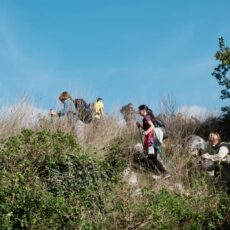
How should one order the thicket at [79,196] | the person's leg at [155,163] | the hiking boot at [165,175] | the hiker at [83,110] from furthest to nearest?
1. the hiker at [83,110]
2. the person's leg at [155,163]
3. the hiking boot at [165,175]
4. the thicket at [79,196]

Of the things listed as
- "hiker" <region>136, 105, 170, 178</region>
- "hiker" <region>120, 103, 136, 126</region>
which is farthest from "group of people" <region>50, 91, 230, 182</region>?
"hiker" <region>120, 103, 136, 126</region>

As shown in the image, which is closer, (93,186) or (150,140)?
(93,186)

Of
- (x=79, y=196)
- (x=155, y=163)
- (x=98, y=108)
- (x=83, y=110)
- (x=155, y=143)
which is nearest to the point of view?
(x=79, y=196)

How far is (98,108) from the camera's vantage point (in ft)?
45.0

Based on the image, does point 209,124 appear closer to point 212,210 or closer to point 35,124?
point 35,124

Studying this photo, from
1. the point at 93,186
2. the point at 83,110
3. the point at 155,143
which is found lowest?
the point at 93,186

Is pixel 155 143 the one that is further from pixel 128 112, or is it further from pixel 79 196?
pixel 79 196

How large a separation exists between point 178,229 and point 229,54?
7.21 meters

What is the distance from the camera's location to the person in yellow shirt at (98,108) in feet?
44.7

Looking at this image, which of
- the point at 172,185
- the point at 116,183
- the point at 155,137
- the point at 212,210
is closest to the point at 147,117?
the point at 155,137

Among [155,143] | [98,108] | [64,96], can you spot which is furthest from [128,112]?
[155,143]

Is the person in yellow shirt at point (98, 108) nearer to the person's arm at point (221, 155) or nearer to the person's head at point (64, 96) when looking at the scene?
the person's head at point (64, 96)

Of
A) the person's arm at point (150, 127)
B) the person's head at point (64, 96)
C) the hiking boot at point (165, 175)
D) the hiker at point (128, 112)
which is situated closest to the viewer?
the hiking boot at point (165, 175)

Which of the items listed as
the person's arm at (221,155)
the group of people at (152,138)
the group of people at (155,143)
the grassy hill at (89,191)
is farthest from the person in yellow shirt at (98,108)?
the person's arm at (221,155)
